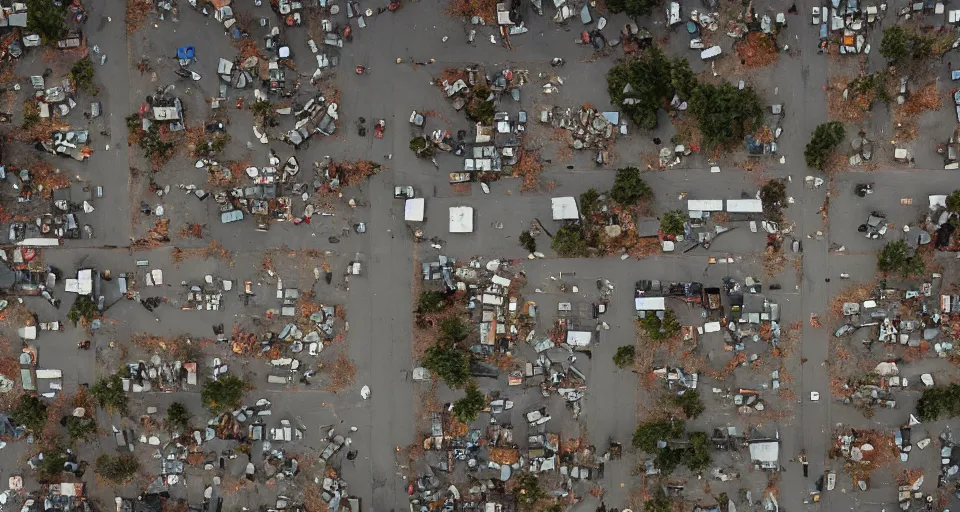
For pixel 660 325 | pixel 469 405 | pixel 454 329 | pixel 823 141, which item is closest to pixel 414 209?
pixel 454 329

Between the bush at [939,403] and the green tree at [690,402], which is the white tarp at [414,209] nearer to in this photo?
the green tree at [690,402]

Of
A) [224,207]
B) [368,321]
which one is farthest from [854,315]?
[224,207]

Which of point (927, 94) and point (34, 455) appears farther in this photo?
point (34, 455)

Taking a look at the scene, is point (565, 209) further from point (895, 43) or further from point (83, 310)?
point (83, 310)

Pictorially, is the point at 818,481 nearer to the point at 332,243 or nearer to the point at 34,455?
the point at 332,243

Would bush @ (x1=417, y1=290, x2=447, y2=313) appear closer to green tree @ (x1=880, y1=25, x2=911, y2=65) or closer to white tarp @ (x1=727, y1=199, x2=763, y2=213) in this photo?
white tarp @ (x1=727, y1=199, x2=763, y2=213)

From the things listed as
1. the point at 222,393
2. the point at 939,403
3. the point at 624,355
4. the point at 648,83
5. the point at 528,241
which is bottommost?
the point at 222,393

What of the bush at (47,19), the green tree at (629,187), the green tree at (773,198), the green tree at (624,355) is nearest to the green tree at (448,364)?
the green tree at (624,355)
